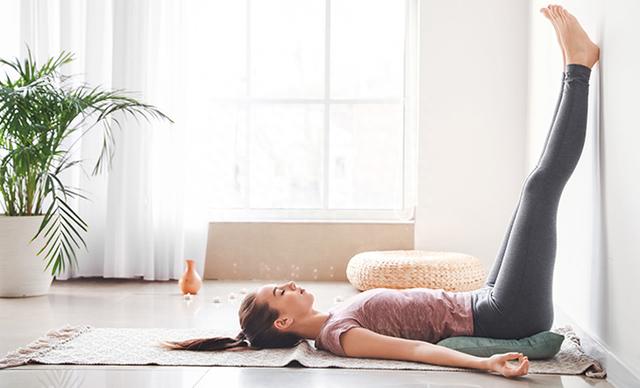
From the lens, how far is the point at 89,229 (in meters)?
5.10

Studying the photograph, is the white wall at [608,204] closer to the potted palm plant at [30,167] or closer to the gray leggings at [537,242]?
the gray leggings at [537,242]

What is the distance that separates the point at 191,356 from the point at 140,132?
2253 millimetres

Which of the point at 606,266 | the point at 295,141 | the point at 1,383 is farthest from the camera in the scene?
the point at 295,141

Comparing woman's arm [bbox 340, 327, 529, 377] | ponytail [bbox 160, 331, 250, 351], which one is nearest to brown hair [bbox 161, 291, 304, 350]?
ponytail [bbox 160, 331, 250, 351]

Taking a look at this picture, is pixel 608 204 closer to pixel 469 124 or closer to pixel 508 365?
pixel 508 365

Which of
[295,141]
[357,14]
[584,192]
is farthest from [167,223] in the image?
[584,192]

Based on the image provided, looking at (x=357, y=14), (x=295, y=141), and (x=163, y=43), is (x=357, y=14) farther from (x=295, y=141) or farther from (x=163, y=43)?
(x=163, y=43)

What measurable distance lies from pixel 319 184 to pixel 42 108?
1.79 meters

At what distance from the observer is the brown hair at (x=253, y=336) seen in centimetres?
299

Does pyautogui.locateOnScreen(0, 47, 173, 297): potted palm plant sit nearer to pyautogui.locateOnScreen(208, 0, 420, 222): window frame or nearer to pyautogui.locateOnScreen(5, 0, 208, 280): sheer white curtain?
pyautogui.locateOnScreen(5, 0, 208, 280): sheer white curtain

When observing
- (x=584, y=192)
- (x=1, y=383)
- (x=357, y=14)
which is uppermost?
(x=357, y=14)

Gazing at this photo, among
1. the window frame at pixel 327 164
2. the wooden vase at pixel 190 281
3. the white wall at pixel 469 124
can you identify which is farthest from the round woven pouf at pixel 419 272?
the wooden vase at pixel 190 281

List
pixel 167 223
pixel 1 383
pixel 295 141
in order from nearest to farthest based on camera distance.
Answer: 1. pixel 1 383
2. pixel 167 223
3. pixel 295 141

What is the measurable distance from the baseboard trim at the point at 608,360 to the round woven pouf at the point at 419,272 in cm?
113
